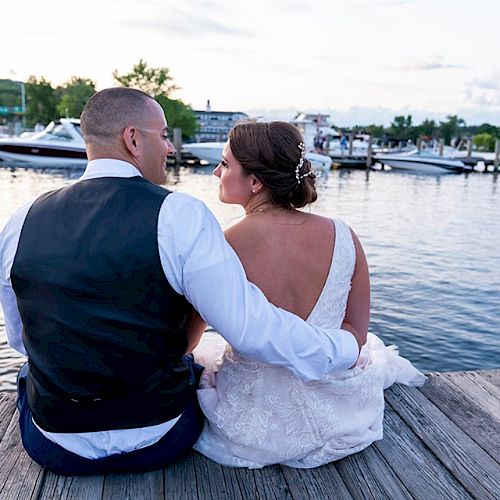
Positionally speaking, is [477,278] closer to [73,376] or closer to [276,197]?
[276,197]

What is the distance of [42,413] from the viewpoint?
179cm

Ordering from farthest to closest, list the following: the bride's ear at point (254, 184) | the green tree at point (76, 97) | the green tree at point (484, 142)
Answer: the green tree at point (484, 142) → the green tree at point (76, 97) → the bride's ear at point (254, 184)

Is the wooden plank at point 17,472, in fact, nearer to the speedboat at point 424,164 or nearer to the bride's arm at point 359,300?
the bride's arm at point 359,300

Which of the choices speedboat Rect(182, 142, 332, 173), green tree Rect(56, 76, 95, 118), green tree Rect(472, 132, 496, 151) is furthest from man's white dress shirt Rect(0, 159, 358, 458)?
green tree Rect(472, 132, 496, 151)

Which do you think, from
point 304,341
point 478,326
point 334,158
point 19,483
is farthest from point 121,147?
point 334,158

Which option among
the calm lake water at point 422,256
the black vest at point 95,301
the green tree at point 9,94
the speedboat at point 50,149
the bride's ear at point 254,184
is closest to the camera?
the black vest at point 95,301

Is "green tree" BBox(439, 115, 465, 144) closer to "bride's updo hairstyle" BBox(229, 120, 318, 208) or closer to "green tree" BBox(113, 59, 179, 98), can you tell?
"green tree" BBox(113, 59, 179, 98)

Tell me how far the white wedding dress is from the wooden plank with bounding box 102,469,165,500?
23cm

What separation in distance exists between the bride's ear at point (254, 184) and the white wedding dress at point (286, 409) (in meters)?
0.32

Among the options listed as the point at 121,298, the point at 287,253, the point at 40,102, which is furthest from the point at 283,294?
the point at 40,102

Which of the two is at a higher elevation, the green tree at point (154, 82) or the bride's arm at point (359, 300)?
the green tree at point (154, 82)

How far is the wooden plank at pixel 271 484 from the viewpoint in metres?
1.92

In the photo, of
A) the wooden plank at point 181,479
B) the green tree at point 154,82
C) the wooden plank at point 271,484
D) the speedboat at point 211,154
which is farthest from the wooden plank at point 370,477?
the green tree at point 154,82

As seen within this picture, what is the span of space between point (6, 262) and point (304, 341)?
93 centimetres
